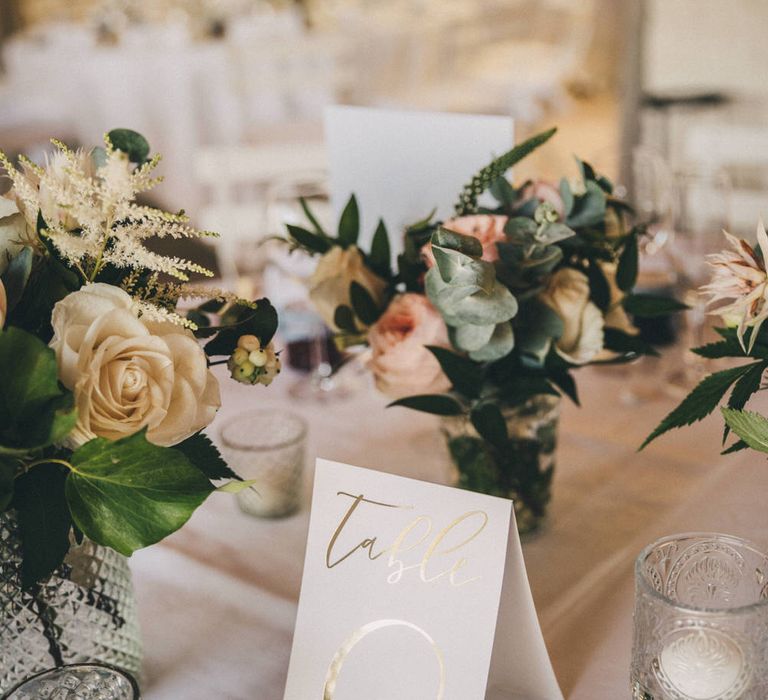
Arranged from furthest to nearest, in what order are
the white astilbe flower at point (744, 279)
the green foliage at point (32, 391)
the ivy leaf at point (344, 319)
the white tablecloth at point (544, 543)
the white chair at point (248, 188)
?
the white chair at point (248, 188) → the ivy leaf at point (344, 319) → the white tablecloth at point (544, 543) → the white astilbe flower at point (744, 279) → the green foliage at point (32, 391)

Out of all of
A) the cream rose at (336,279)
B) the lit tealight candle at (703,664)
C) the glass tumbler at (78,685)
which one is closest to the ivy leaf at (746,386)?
the lit tealight candle at (703,664)

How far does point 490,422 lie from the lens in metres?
0.74

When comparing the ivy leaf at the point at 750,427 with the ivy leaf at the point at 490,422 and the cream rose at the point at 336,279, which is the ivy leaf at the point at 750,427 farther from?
the cream rose at the point at 336,279

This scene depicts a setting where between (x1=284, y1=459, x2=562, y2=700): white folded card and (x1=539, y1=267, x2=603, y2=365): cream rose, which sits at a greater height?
(x1=539, y1=267, x2=603, y2=365): cream rose

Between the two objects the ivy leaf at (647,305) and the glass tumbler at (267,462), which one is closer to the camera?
the ivy leaf at (647,305)

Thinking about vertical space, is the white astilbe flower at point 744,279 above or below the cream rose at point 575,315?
above

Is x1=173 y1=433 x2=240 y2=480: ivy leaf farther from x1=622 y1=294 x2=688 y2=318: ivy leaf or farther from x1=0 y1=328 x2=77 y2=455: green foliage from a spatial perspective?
x1=622 y1=294 x2=688 y2=318: ivy leaf

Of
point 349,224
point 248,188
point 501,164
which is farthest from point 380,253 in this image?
point 248,188

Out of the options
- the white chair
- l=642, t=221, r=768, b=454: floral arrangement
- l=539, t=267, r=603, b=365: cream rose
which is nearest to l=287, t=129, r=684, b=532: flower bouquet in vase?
l=539, t=267, r=603, b=365: cream rose

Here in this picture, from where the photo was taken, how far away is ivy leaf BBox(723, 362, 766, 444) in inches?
23.9

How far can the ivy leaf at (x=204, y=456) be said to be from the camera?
0.59 metres

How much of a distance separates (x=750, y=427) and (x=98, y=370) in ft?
1.44

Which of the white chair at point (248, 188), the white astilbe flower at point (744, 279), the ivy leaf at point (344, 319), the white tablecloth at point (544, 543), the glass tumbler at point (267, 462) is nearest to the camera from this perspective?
the white astilbe flower at point (744, 279)

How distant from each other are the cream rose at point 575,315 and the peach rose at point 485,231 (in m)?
0.07
